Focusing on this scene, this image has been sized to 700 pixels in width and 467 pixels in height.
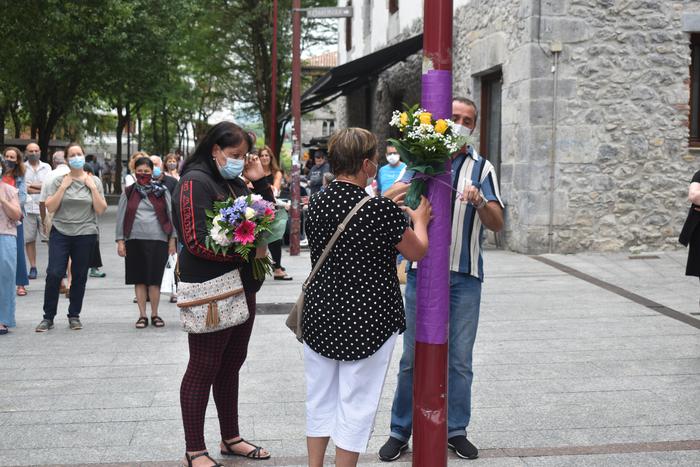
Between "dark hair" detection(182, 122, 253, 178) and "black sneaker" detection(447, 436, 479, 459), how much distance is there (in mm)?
1892

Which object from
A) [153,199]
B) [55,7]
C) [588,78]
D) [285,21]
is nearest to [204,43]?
[285,21]

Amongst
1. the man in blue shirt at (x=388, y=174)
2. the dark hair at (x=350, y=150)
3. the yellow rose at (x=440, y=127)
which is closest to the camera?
the yellow rose at (x=440, y=127)

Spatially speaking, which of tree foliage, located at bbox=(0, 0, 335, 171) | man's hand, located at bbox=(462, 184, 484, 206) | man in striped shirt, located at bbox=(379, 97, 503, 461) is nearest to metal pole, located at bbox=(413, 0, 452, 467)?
man's hand, located at bbox=(462, 184, 484, 206)

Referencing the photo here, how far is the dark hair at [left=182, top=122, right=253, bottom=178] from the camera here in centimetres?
444

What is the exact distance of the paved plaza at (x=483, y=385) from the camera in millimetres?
4785

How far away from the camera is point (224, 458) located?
15.4 ft

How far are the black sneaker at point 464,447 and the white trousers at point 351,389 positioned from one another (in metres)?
0.97

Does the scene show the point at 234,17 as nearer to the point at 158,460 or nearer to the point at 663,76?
the point at 663,76

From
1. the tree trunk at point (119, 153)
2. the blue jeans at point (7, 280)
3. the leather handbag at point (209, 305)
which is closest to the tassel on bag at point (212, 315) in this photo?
the leather handbag at point (209, 305)

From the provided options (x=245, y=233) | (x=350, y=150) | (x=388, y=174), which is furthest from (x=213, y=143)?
(x=388, y=174)

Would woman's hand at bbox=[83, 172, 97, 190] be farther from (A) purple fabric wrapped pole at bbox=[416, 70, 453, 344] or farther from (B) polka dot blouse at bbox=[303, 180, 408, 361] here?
(A) purple fabric wrapped pole at bbox=[416, 70, 453, 344]

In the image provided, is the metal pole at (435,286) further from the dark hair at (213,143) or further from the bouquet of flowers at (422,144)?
the dark hair at (213,143)

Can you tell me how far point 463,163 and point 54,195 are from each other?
15.6 feet

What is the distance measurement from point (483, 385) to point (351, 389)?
252cm
